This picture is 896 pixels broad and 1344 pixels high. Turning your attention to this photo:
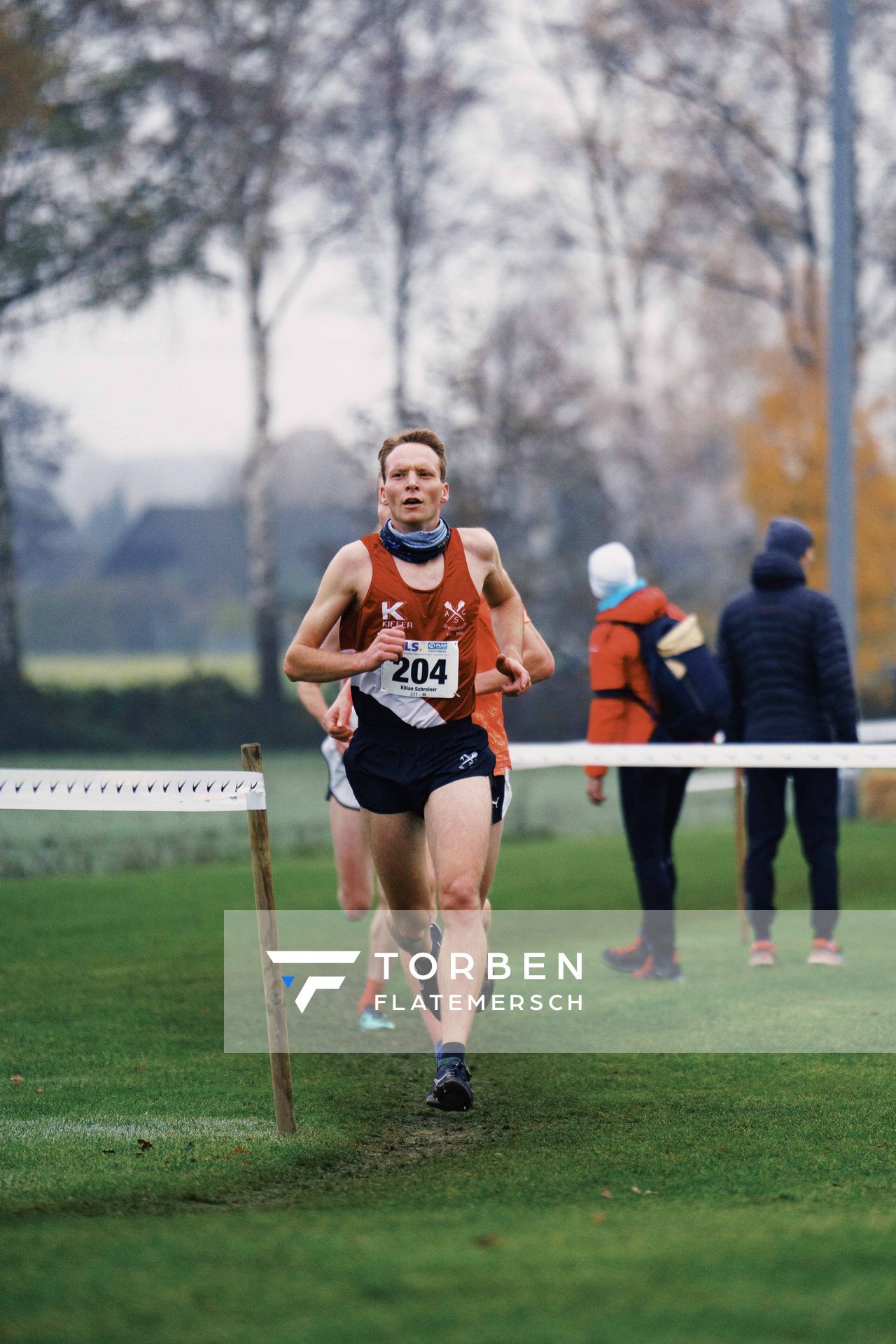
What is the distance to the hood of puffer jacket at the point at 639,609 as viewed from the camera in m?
7.56

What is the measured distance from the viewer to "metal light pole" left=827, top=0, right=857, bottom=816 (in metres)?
14.3

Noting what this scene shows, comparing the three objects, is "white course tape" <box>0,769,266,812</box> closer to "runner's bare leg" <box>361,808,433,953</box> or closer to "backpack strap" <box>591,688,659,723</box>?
"runner's bare leg" <box>361,808,433,953</box>

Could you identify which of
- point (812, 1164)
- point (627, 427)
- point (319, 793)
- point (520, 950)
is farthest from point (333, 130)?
point (812, 1164)

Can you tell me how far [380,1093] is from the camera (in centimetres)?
562

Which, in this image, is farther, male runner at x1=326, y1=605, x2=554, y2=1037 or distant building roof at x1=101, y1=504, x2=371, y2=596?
distant building roof at x1=101, y1=504, x2=371, y2=596

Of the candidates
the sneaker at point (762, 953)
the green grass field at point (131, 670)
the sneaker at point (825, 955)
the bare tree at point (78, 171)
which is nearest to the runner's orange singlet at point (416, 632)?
the sneaker at point (762, 953)

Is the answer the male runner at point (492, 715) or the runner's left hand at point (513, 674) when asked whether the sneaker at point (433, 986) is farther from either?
the runner's left hand at point (513, 674)

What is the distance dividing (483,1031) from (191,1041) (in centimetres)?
113

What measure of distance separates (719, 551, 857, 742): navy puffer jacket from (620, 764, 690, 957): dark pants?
1.82 ft

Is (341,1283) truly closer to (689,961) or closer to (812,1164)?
(812,1164)

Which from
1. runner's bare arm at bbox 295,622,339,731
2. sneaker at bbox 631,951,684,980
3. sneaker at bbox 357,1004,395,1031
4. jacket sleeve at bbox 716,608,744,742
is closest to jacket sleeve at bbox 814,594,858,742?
jacket sleeve at bbox 716,608,744,742

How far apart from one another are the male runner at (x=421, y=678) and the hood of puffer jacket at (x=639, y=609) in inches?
91.4

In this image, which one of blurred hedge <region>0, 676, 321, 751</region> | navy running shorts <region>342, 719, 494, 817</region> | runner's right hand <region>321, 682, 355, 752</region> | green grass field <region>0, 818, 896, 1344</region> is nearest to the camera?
green grass field <region>0, 818, 896, 1344</region>

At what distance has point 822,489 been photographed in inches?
1019
